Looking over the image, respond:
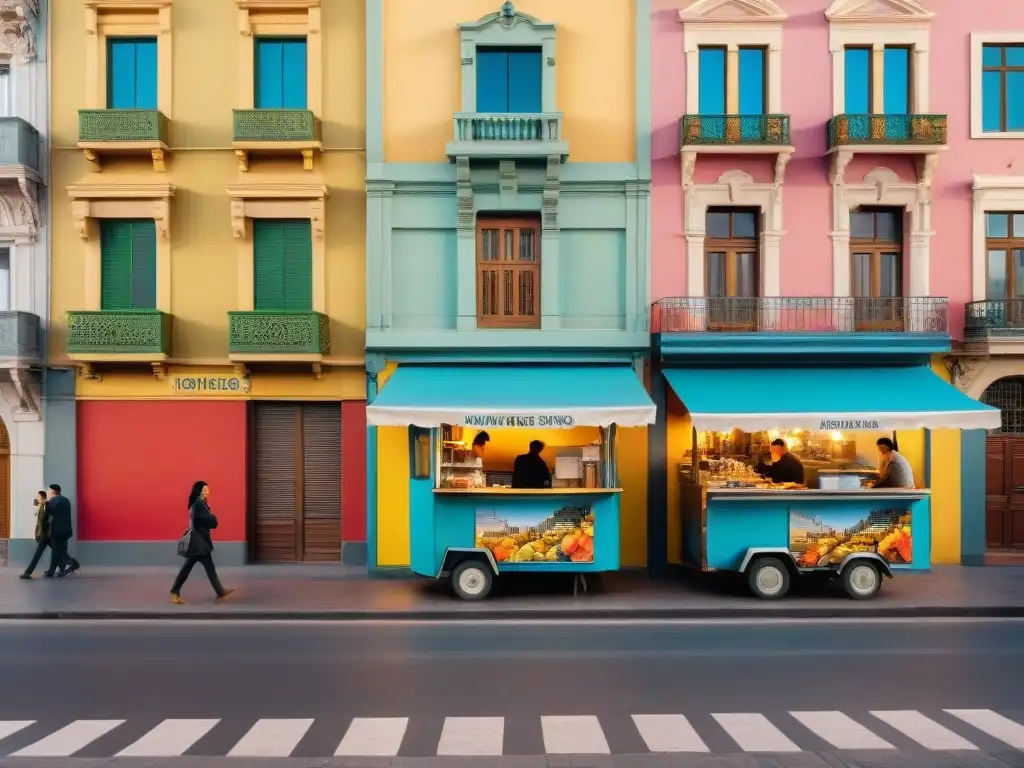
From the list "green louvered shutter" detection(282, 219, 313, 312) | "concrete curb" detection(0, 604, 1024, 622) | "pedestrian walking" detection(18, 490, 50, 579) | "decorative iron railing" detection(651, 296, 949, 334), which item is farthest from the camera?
"green louvered shutter" detection(282, 219, 313, 312)

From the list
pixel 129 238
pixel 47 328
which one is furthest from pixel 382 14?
pixel 47 328

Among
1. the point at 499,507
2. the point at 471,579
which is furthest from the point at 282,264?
the point at 471,579

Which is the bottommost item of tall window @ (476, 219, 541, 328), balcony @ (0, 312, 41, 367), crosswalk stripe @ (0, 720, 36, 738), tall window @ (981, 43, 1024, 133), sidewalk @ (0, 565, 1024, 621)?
sidewalk @ (0, 565, 1024, 621)

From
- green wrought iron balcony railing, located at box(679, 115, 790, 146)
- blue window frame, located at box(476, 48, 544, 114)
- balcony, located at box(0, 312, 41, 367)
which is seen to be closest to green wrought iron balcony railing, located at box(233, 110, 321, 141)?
blue window frame, located at box(476, 48, 544, 114)

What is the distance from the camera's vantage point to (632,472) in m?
15.1

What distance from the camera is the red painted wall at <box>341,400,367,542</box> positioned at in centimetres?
1575

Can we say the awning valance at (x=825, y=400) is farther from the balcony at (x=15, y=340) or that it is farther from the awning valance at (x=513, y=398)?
the balcony at (x=15, y=340)

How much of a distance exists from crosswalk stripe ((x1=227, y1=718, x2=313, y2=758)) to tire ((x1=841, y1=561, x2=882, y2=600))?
29.2 ft

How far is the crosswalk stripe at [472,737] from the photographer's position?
6375mm

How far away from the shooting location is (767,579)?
12562mm

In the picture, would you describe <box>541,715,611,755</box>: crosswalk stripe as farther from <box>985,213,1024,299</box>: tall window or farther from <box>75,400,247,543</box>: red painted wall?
<box>985,213,1024,299</box>: tall window

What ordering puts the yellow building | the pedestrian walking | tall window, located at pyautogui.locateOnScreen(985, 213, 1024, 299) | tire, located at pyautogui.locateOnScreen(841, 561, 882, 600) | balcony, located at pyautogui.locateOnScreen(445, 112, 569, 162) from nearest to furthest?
tire, located at pyautogui.locateOnScreen(841, 561, 882, 600), the pedestrian walking, balcony, located at pyautogui.locateOnScreen(445, 112, 569, 162), tall window, located at pyautogui.locateOnScreen(985, 213, 1024, 299), the yellow building

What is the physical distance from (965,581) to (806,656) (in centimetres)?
625

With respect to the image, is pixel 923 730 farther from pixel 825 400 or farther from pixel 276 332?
pixel 276 332
